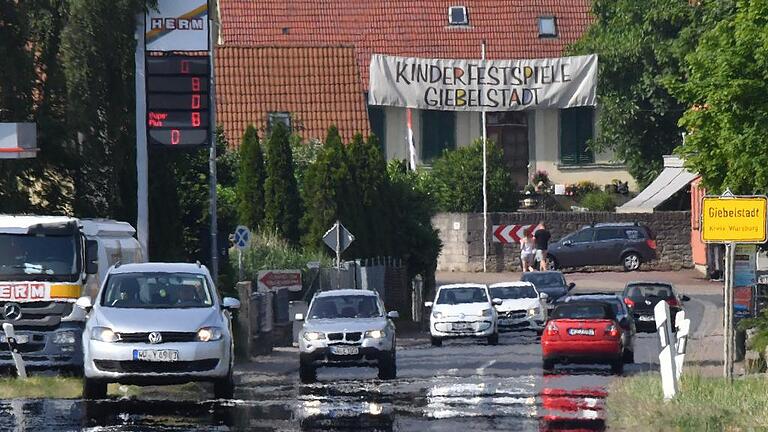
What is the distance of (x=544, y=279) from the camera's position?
4903 cm

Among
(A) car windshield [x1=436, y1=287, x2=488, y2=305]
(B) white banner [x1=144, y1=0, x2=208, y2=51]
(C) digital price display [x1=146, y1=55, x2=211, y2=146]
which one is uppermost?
(B) white banner [x1=144, y1=0, x2=208, y2=51]

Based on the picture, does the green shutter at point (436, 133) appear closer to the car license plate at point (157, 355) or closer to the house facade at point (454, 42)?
the house facade at point (454, 42)

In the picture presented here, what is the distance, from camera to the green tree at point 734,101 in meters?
34.7

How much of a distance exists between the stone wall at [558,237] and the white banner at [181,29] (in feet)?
99.8

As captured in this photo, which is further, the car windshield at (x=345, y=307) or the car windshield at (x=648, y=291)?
the car windshield at (x=648, y=291)

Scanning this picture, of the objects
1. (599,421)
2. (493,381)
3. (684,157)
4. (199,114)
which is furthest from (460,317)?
(599,421)

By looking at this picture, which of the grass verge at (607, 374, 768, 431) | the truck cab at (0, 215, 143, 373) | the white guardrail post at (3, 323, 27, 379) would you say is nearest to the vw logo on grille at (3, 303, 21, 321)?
the truck cab at (0, 215, 143, 373)

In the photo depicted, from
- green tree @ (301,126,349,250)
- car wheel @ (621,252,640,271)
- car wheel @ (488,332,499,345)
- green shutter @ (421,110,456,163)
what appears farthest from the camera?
green shutter @ (421,110,456,163)

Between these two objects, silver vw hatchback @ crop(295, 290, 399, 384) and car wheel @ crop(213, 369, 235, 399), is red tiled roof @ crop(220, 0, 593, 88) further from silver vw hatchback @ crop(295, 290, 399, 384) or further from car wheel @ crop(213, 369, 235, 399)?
car wheel @ crop(213, 369, 235, 399)

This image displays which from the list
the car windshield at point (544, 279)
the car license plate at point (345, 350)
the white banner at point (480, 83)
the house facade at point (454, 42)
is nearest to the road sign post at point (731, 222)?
the car license plate at point (345, 350)

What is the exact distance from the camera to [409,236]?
51.0m

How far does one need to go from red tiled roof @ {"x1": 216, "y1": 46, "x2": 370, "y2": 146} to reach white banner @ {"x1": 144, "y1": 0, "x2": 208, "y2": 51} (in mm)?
31322

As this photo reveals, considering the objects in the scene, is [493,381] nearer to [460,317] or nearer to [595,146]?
[460,317]

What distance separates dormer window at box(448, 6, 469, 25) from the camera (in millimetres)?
69625
